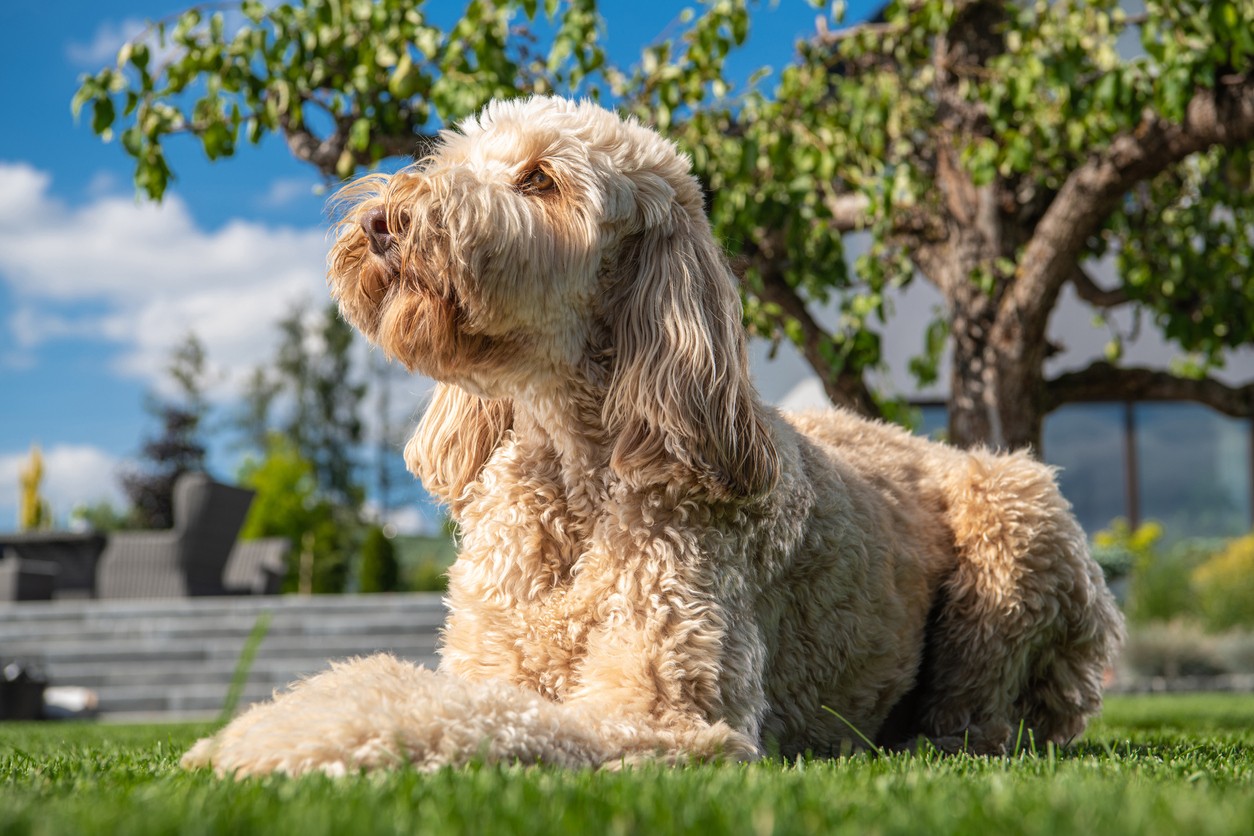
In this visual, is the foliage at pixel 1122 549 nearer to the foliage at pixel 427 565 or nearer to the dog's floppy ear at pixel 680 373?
the foliage at pixel 427 565

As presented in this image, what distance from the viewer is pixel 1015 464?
413 centimetres

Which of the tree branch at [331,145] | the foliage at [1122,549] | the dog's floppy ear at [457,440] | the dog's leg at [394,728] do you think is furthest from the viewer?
the foliage at [1122,549]

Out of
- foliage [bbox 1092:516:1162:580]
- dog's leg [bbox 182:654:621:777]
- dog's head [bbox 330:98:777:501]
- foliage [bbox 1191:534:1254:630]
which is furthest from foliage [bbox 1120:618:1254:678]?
dog's leg [bbox 182:654:621:777]

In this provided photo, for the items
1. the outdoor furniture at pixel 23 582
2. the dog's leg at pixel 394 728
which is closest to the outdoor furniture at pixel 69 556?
the outdoor furniture at pixel 23 582

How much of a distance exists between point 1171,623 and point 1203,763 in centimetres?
1394

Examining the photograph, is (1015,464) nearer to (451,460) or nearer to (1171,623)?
(451,460)

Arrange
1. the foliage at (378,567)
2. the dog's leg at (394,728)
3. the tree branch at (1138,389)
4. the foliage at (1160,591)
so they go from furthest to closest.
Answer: the foliage at (378,567)
the foliage at (1160,591)
the tree branch at (1138,389)
the dog's leg at (394,728)

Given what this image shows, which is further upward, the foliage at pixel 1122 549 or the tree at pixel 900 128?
the tree at pixel 900 128

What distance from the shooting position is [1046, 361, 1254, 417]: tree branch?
24.2ft

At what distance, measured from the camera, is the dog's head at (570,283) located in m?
2.94

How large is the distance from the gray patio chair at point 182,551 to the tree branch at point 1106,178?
439 inches

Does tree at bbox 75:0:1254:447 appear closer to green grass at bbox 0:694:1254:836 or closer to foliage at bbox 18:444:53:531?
green grass at bbox 0:694:1254:836

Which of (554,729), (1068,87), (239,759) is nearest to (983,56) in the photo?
(1068,87)

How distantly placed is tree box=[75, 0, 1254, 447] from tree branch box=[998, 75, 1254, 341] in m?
0.01
